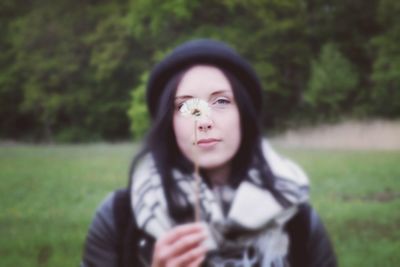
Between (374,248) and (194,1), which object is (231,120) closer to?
(374,248)

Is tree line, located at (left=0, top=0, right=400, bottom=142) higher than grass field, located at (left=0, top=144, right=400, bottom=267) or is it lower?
higher

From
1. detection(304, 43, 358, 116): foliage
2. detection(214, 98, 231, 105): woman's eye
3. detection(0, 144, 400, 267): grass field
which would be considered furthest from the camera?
detection(304, 43, 358, 116): foliage

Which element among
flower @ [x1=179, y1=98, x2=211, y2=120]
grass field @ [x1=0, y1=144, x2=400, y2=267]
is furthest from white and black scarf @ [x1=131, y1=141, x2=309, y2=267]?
grass field @ [x1=0, y1=144, x2=400, y2=267]

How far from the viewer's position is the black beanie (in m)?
0.54

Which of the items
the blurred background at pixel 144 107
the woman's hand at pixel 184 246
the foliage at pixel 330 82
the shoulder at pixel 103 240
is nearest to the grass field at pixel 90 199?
the blurred background at pixel 144 107

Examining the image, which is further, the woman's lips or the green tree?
the green tree

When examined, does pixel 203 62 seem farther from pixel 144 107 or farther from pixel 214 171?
pixel 144 107

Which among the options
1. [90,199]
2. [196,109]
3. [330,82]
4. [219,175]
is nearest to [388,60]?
[330,82]

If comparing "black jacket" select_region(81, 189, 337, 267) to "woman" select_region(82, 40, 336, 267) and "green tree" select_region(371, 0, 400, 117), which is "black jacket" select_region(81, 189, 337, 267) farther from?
"green tree" select_region(371, 0, 400, 117)

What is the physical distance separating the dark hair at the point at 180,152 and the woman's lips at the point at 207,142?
6 centimetres

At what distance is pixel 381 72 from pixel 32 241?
41.8 inches

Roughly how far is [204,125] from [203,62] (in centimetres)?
9

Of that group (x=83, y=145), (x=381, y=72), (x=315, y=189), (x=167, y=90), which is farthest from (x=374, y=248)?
(x=167, y=90)

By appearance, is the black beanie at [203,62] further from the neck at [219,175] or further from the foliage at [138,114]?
the foliage at [138,114]
